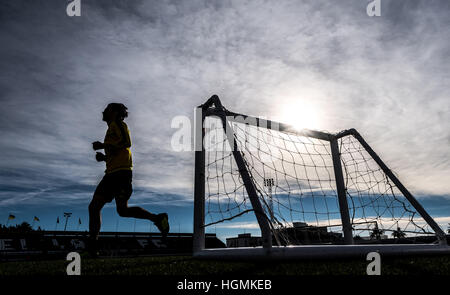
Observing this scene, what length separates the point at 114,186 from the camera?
10.3 ft

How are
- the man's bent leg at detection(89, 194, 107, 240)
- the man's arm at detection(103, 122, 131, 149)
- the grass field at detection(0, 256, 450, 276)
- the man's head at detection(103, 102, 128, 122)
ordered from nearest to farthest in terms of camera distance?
the grass field at detection(0, 256, 450, 276)
the man's bent leg at detection(89, 194, 107, 240)
the man's arm at detection(103, 122, 131, 149)
the man's head at detection(103, 102, 128, 122)

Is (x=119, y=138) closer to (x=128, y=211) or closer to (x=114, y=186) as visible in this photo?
(x=114, y=186)

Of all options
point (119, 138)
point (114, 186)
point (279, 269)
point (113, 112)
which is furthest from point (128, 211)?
point (279, 269)

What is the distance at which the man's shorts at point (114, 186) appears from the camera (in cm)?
312

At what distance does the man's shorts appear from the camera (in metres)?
3.12

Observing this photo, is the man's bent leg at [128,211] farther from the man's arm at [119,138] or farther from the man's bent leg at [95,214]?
the man's arm at [119,138]

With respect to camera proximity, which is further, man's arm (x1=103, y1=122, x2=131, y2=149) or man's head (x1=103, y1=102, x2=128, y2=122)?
man's head (x1=103, y1=102, x2=128, y2=122)

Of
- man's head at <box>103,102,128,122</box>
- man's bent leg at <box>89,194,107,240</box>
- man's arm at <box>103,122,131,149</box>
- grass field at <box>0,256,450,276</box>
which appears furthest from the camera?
man's head at <box>103,102,128,122</box>

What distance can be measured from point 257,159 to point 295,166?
1.01 meters

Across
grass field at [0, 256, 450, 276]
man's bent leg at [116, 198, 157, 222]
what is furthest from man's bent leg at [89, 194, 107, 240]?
grass field at [0, 256, 450, 276]

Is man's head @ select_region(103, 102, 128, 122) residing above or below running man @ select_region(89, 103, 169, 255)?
above

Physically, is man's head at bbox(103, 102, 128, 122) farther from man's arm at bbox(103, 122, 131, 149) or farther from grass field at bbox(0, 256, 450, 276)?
grass field at bbox(0, 256, 450, 276)
